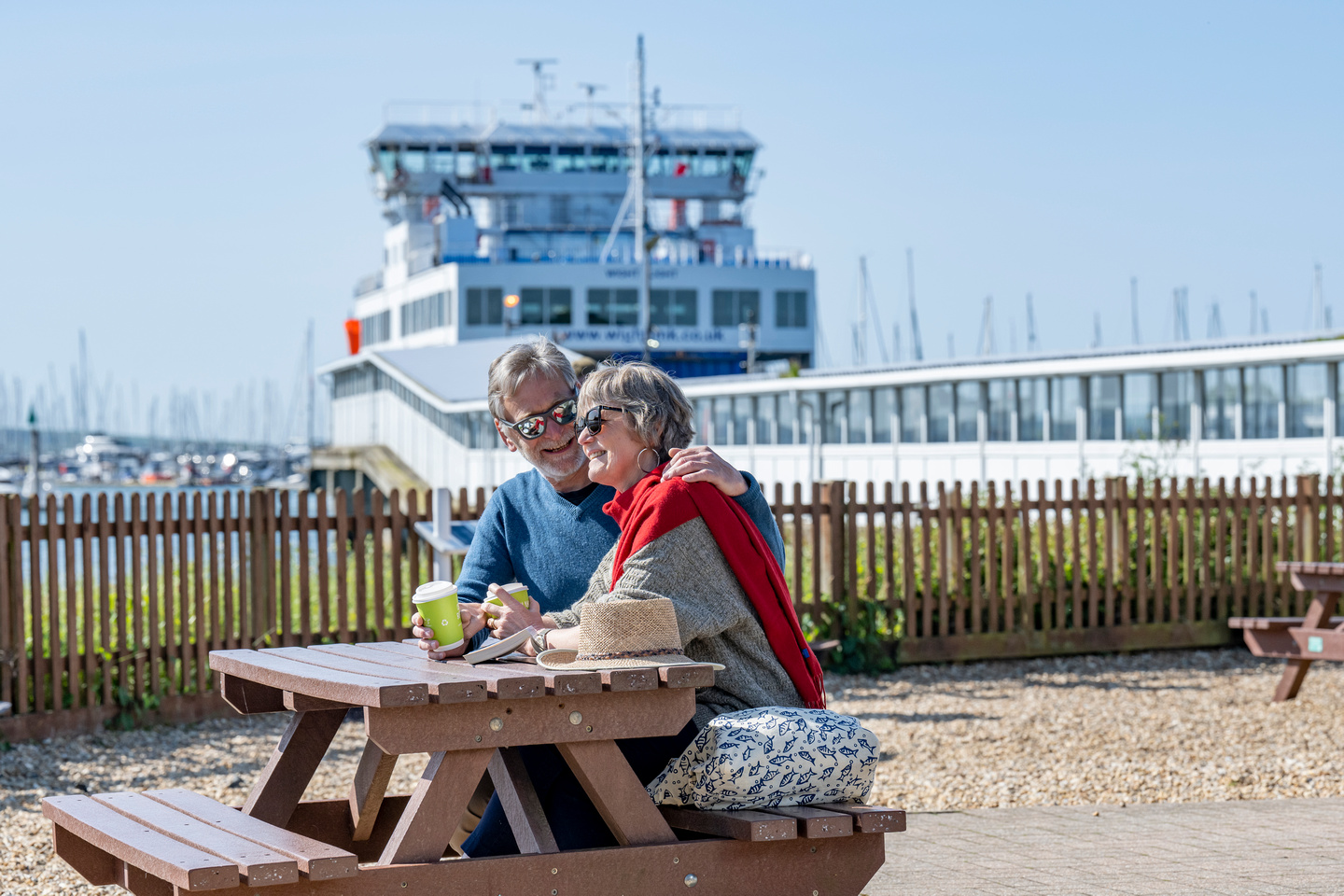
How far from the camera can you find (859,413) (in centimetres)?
2712

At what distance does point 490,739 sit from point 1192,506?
9.58 m

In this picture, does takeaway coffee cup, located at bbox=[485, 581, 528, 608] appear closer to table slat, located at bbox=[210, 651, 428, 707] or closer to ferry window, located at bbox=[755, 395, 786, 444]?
table slat, located at bbox=[210, 651, 428, 707]

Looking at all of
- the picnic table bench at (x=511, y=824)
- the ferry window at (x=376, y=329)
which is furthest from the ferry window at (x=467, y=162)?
the picnic table bench at (x=511, y=824)

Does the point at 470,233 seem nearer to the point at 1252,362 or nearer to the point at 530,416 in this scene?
the point at 1252,362

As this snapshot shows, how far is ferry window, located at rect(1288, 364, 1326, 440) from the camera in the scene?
16.9 meters

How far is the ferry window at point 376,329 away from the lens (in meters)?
87.8

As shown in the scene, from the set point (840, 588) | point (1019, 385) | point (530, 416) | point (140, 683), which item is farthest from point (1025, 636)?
point (1019, 385)

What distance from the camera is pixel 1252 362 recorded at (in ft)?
58.5

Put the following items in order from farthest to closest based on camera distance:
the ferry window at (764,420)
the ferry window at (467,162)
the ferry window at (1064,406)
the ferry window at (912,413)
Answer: the ferry window at (467,162) → the ferry window at (764,420) → the ferry window at (912,413) → the ferry window at (1064,406)

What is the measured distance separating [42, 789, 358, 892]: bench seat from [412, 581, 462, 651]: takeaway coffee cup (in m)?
0.51

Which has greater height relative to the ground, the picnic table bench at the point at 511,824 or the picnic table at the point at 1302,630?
the picnic table bench at the point at 511,824

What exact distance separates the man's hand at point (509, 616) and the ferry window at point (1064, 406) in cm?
1865

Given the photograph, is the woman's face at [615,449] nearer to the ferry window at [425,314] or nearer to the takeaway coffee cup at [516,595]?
the takeaway coffee cup at [516,595]

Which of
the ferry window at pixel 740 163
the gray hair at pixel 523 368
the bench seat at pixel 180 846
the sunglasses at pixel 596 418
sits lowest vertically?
the bench seat at pixel 180 846
